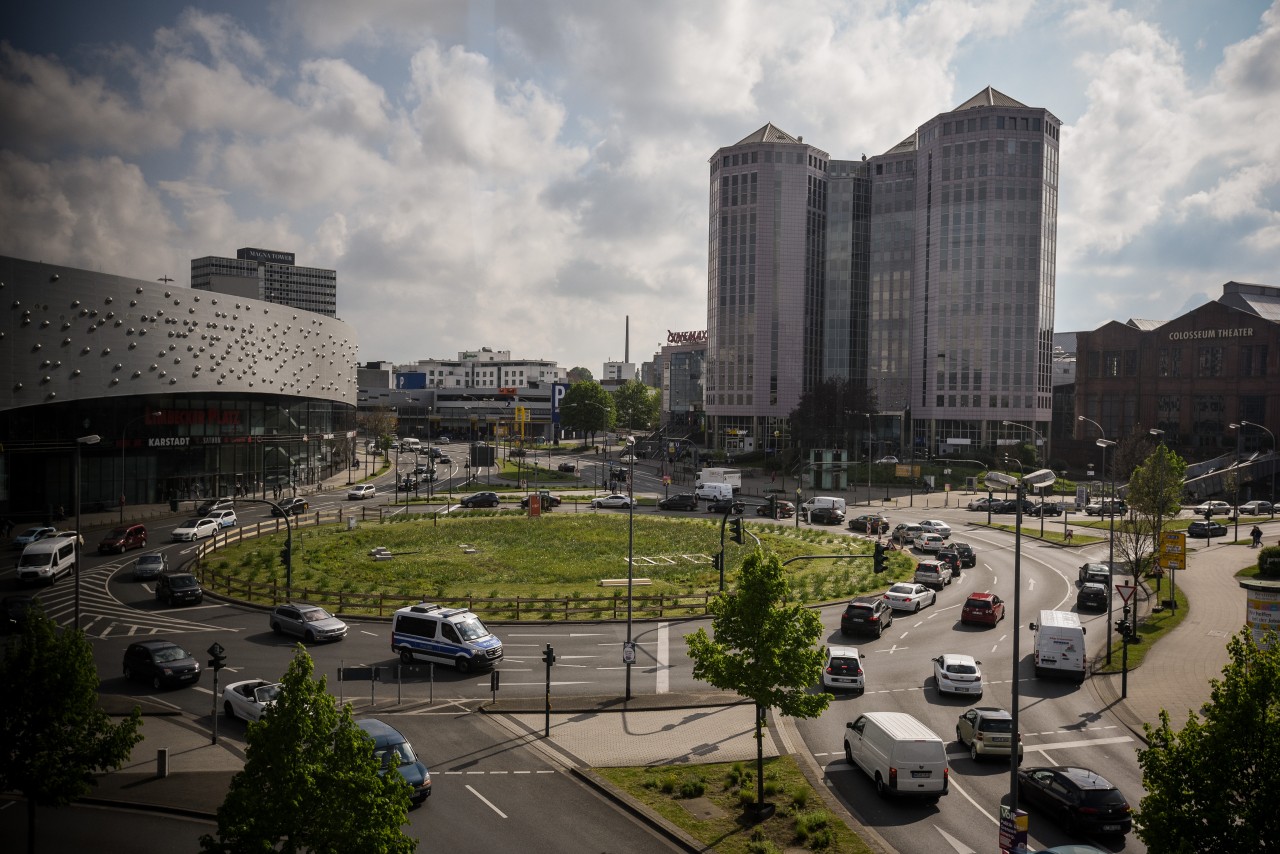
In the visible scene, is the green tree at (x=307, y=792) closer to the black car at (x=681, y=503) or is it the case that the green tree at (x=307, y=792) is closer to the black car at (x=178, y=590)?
the black car at (x=178, y=590)

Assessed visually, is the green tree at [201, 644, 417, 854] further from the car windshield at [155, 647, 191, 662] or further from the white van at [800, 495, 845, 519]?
the white van at [800, 495, 845, 519]

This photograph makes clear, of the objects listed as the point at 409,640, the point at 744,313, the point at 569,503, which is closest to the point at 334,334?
the point at 569,503

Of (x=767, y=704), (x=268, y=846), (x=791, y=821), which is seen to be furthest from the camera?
(x=767, y=704)

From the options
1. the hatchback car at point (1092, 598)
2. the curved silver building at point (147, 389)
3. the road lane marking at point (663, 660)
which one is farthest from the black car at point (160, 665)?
the hatchback car at point (1092, 598)

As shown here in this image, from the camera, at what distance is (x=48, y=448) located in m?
60.7

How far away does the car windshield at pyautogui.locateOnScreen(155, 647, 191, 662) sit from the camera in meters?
28.2

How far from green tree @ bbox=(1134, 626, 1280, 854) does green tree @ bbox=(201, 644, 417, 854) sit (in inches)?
437

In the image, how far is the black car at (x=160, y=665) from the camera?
2780 cm

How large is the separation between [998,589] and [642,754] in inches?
1198

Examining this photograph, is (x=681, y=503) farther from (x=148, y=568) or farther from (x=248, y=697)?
(x=248, y=697)

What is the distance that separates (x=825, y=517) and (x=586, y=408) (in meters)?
98.1

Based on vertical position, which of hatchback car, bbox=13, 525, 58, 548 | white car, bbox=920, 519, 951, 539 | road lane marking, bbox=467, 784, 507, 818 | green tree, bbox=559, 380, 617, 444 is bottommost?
road lane marking, bbox=467, 784, 507, 818

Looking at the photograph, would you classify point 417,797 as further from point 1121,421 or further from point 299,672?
point 1121,421

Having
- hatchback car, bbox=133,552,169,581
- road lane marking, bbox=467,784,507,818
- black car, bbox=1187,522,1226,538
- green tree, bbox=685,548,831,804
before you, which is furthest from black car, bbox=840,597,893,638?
black car, bbox=1187,522,1226,538
